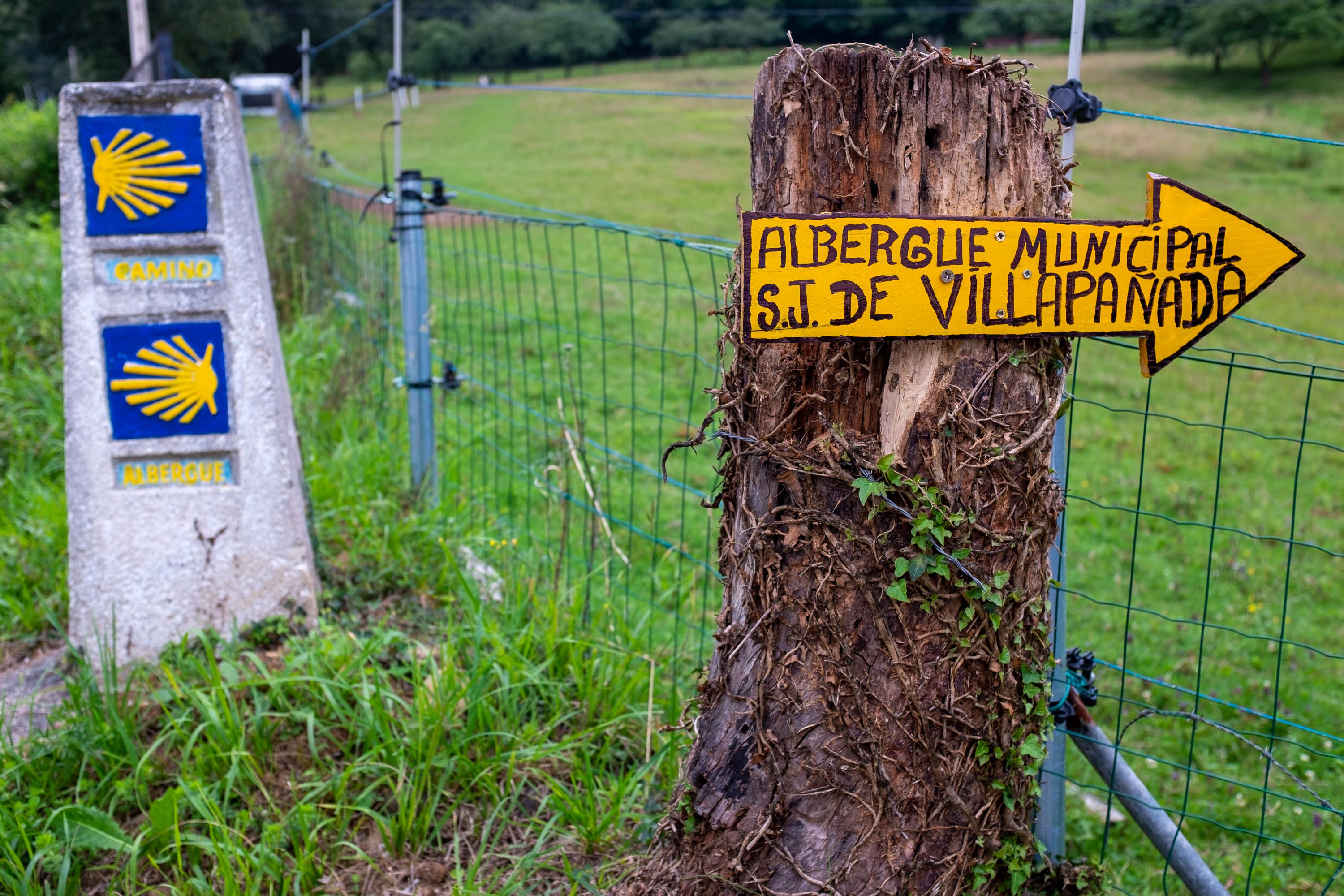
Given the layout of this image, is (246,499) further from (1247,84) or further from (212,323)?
(1247,84)

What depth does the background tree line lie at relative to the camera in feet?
93.2

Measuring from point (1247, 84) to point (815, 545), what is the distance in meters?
32.0

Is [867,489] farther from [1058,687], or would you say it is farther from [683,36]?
[683,36]

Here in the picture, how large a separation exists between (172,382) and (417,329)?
1.05 metres

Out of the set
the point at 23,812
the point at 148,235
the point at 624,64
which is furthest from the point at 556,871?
the point at 624,64

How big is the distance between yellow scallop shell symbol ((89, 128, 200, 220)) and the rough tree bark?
7.20 ft

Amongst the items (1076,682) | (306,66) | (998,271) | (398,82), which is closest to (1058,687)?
(1076,682)

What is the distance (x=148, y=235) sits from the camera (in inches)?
120

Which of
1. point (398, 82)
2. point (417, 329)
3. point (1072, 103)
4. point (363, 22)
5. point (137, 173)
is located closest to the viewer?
point (1072, 103)

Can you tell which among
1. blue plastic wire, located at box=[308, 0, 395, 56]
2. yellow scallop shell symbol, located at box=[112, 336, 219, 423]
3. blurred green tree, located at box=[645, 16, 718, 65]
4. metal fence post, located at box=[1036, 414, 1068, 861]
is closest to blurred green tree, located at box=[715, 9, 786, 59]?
blurred green tree, located at box=[645, 16, 718, 65]

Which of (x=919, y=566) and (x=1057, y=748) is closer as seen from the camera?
(x=919, y=566)

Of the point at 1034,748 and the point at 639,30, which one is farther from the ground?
the point at 639,30

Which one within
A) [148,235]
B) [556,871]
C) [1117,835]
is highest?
[148,235]

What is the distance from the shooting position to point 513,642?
9.32 ft
